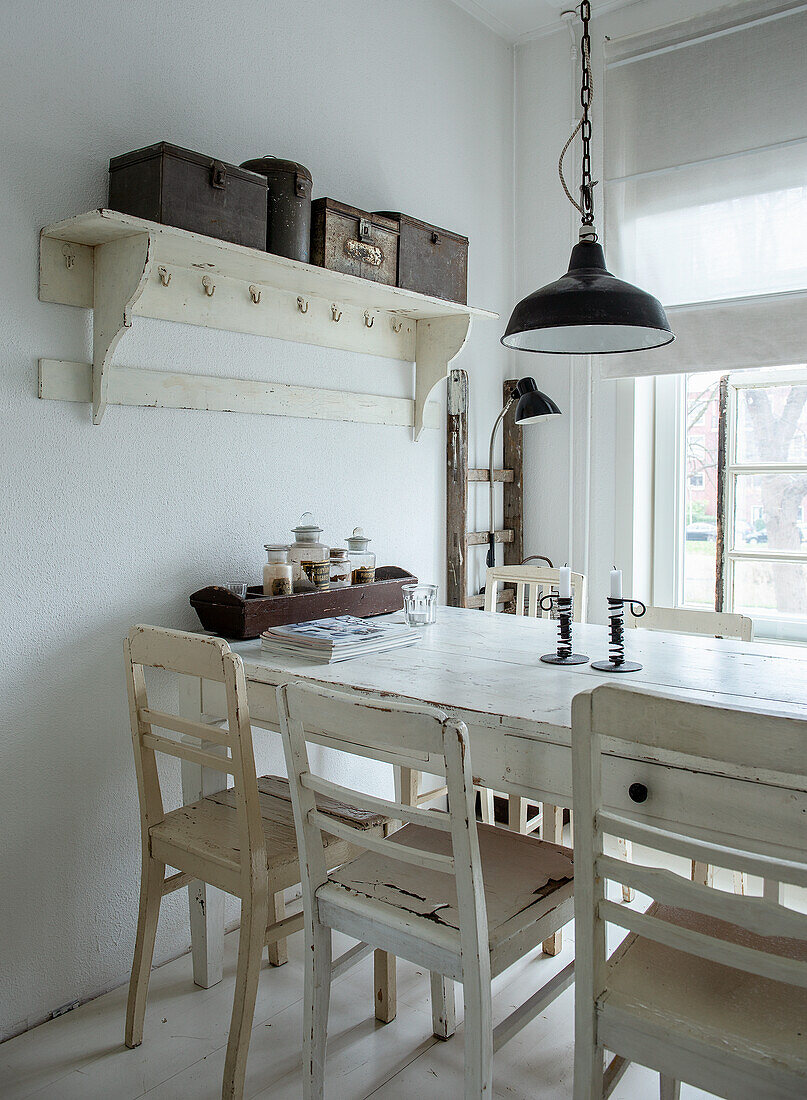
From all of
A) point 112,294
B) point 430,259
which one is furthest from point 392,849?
point 430,259

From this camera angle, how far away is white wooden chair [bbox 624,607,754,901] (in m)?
2.16

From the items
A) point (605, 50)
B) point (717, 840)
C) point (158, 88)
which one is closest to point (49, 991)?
point (717, 840)

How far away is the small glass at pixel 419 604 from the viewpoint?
2.33 m

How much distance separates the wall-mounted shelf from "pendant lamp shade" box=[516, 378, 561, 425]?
301mm

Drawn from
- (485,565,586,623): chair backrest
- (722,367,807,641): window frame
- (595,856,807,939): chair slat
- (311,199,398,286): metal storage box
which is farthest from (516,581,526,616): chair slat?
(595,856,807,939): chair slat

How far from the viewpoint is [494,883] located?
1527 mm

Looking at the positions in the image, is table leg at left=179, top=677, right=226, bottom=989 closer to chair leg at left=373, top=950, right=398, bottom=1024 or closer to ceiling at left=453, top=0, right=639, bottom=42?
chair leg at left=373, top=950, right=398, bottom=1024

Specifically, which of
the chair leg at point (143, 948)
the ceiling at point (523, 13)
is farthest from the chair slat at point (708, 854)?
the ceiling at point (523, 13)

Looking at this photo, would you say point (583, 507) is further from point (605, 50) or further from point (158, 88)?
point (158, 88)

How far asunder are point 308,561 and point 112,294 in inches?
32.3

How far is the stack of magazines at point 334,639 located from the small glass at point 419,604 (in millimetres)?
108

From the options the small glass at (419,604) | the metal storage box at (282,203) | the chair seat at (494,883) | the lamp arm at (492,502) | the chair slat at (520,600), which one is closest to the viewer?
the chair seat at (494,883)

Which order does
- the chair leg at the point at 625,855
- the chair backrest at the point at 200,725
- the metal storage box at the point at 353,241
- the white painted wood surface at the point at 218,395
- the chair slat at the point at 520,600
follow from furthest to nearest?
the chair slat at the point at 520,600
the chair leg at the point at 625,855
the metal storage box at the point at 353,241
the white painted wood surface at the point at 218,395
the chair backrest at the point at 200,725

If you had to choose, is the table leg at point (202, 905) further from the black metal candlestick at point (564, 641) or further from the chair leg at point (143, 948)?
the black metal candlestick at point (564, 641)
